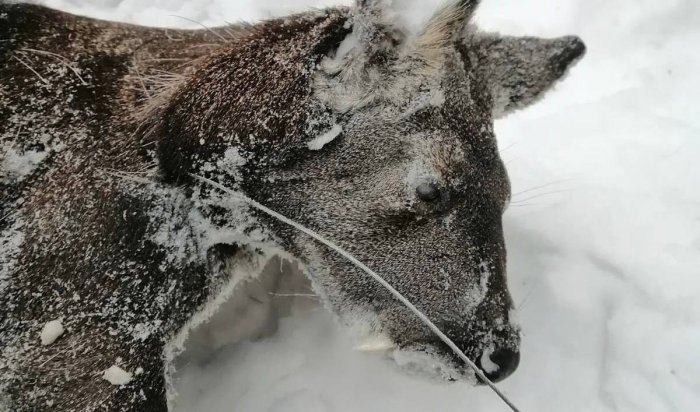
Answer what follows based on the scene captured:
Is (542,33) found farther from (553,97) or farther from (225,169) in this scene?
(225,169)

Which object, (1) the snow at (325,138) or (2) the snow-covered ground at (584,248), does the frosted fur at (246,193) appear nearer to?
(1) the snow at (325,138)

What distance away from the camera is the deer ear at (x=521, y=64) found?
235 cm

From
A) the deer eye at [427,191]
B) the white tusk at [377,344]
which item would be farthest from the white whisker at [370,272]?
the deer eye at [427,191]

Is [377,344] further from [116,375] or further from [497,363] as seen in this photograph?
[116,375]

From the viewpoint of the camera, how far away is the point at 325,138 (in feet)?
6.76

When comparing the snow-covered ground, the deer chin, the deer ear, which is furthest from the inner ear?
the deer ear

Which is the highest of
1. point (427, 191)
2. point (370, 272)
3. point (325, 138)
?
point (325, 138)

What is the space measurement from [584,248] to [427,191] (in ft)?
4.18

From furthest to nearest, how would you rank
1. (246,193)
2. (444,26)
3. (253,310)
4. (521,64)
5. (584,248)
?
(584,248) → (253,310) → (521,64) → (246,193) → (444,26)

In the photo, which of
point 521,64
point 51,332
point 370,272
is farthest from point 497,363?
point 51,332

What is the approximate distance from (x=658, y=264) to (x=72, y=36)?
7.97 feet

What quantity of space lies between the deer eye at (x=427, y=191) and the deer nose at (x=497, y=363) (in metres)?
0.50

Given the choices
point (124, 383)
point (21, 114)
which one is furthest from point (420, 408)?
point (21, 114)

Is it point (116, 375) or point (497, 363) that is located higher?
point (116, 375)
